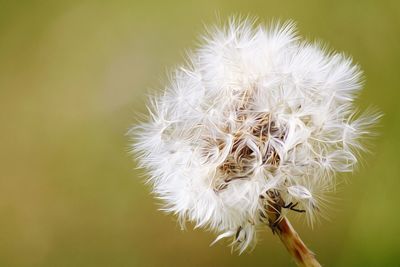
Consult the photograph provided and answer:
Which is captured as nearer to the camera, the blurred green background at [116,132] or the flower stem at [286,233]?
the flower stem at [286,233]

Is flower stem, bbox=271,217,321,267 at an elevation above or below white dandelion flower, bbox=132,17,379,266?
below

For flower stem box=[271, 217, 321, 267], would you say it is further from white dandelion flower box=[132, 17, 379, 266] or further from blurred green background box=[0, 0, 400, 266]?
blurred green background box=[0, 0, 400, 266]

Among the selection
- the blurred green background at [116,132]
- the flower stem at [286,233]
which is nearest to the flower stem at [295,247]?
the flower stem at [286,233]

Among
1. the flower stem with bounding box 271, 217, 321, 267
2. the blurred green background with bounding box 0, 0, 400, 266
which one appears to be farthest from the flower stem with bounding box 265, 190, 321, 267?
→ the blurred green background with bounding box 0, 0, 400, 266

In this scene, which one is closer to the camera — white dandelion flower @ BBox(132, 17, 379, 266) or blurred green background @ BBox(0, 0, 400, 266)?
white dandelion flower @ BBox(132, 17, 379, 266)

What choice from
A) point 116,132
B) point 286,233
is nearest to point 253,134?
point 286,233

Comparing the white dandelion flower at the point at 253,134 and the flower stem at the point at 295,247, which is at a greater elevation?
the white dandelion flower at the point at 253,134

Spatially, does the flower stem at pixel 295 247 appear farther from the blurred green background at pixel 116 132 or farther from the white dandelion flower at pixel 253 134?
the blurred green background at pixel 116 132

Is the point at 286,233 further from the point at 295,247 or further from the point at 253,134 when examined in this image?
the point at 253,134
